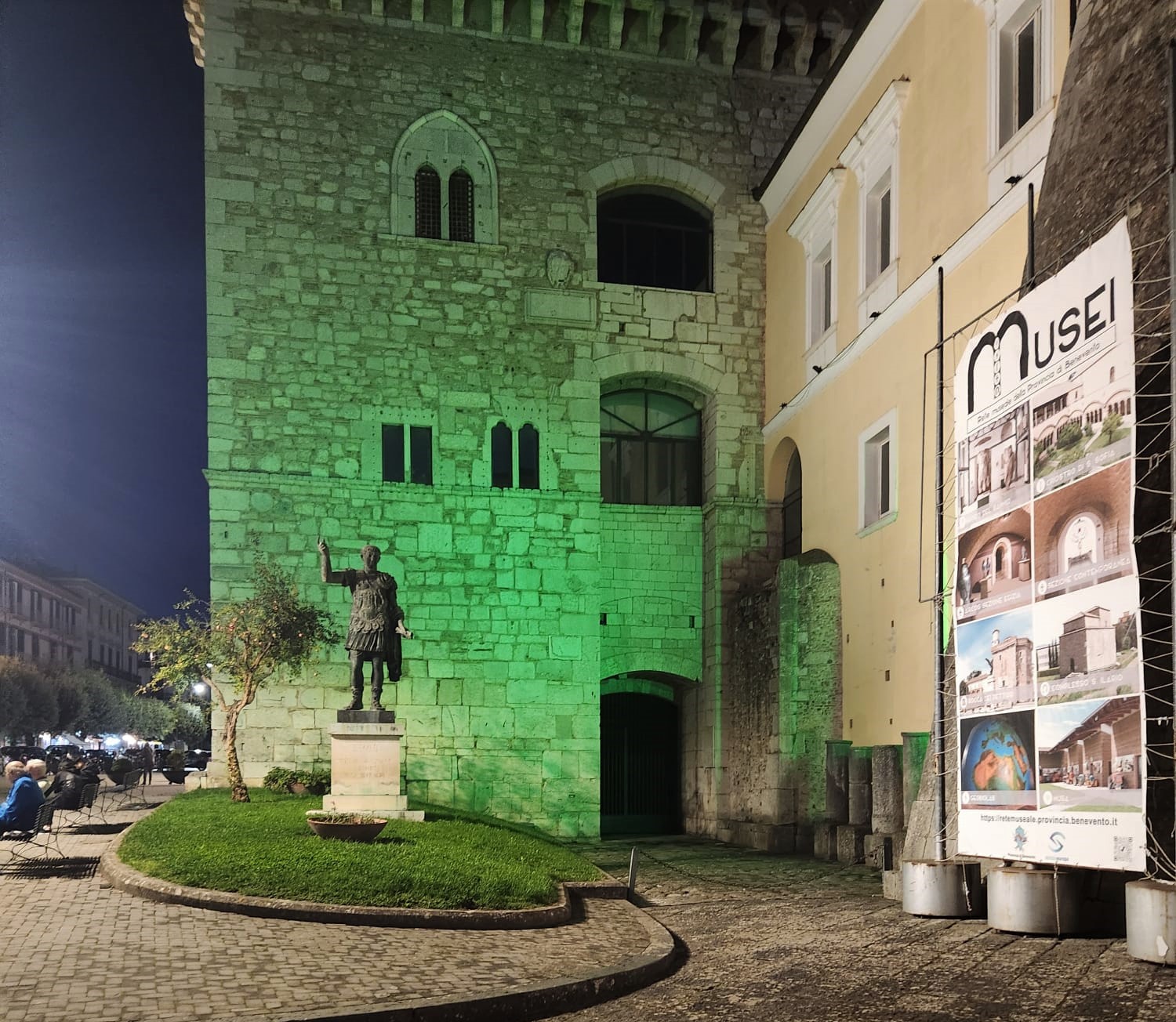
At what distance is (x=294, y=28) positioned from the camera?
18.8m

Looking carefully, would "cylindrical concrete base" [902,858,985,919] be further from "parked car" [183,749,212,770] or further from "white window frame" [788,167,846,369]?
"parked car" [183,749,212,770]

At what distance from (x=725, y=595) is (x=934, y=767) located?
933cm

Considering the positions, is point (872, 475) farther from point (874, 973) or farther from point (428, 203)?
point (874, 973)

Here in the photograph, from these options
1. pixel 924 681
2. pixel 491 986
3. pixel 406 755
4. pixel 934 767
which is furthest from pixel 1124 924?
pixel 406 755

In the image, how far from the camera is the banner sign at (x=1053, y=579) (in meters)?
7.12

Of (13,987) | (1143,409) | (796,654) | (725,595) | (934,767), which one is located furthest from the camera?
(725,595)

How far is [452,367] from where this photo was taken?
1900 centimetres

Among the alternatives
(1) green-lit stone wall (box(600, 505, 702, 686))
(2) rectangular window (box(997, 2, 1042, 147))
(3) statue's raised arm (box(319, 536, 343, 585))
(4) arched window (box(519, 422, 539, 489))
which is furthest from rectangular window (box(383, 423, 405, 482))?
(2) rectangular window (box(997, 2, 1042, 147))

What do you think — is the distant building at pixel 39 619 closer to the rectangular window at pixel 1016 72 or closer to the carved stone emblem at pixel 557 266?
the carved stone emblem at pixel 557 266

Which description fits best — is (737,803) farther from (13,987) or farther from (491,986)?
(13,987)

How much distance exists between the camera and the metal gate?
20.6 m

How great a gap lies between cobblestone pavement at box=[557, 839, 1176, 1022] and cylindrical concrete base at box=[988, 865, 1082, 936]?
0.37 ft

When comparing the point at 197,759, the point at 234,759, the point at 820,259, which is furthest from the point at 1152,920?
the point at 197,759

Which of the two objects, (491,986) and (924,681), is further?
(924,681)
